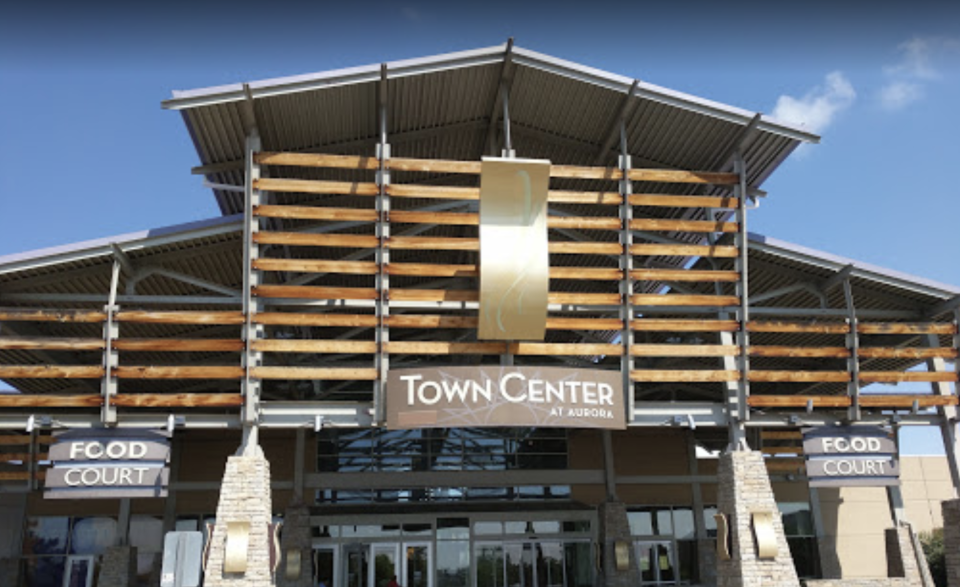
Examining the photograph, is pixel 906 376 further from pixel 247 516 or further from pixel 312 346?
pixel 247 516

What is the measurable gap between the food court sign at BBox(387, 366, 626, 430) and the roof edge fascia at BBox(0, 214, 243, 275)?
552 centimetres

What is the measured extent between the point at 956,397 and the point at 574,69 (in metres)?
12.7

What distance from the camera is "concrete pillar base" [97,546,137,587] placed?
26078 millimetres

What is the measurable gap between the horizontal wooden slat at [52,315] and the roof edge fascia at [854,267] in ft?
51.3

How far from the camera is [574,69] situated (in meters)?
21.2

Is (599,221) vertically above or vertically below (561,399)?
above

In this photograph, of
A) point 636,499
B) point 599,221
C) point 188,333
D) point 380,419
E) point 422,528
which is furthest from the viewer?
point 636,499

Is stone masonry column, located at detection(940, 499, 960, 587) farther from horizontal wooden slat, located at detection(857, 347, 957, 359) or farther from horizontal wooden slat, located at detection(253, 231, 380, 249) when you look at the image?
horizontal wooden slat, located at detection(253, 231, 380, 249)

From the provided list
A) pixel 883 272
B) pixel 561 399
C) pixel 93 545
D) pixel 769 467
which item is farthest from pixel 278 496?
pixel 883 272

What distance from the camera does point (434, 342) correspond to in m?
21.1

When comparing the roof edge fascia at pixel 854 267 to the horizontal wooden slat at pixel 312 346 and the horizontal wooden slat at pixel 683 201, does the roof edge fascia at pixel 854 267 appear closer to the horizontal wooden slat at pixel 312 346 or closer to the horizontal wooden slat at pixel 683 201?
the horizontal wooden slat at pixel 683 201

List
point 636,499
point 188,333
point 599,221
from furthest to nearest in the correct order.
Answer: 1. point 636,499
2. point 188,333
3. point 599,221

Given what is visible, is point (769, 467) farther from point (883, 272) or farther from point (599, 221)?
point (599, 221)

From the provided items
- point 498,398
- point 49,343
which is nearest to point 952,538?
point 498,398
